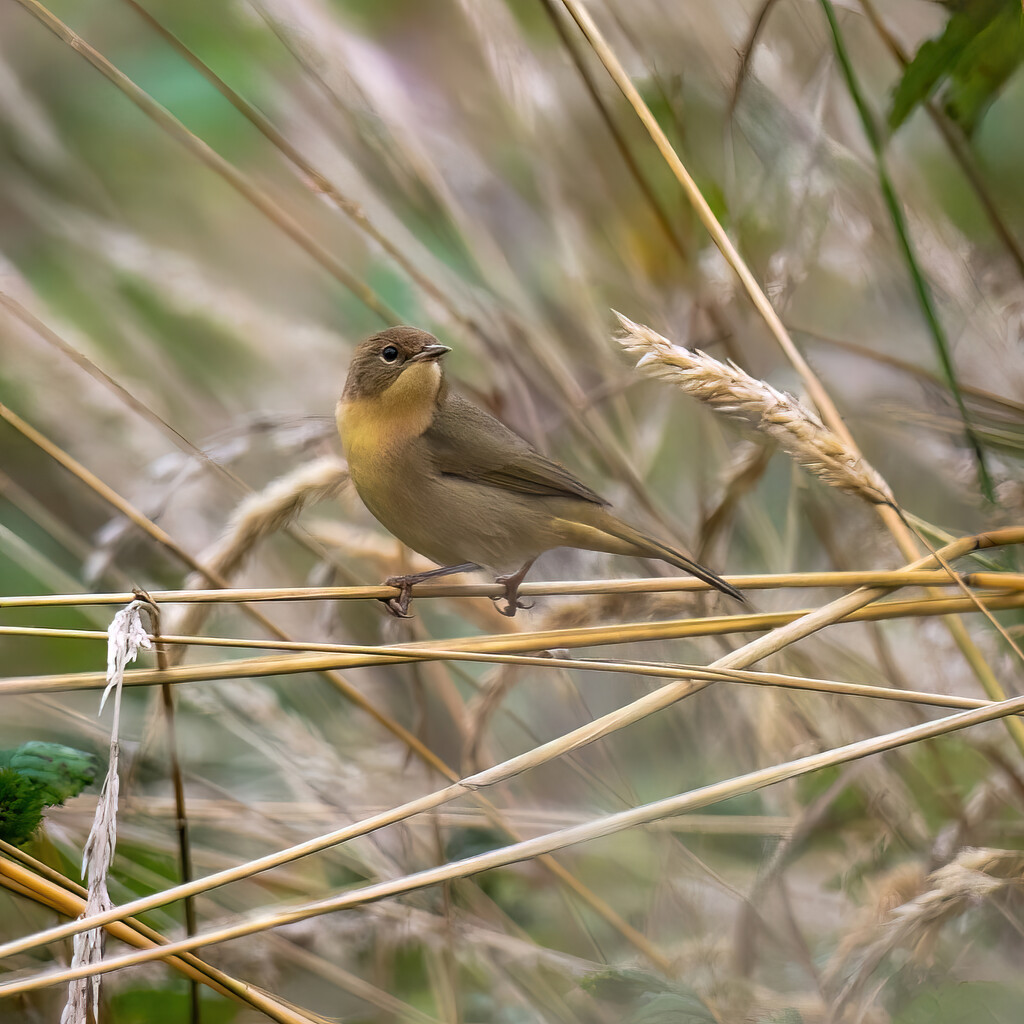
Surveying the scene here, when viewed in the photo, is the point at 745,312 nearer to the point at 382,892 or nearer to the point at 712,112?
the point at 712,112

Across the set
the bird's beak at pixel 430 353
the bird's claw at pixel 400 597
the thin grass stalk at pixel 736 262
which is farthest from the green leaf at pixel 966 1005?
the bird's beak at pixel 430 353

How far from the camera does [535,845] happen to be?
3.70 feet

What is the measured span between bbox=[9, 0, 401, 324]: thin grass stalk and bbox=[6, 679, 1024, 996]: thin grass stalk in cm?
105

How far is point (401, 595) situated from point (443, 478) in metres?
0.24

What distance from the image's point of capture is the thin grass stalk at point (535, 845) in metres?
1.05

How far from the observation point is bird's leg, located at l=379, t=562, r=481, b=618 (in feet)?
5.19

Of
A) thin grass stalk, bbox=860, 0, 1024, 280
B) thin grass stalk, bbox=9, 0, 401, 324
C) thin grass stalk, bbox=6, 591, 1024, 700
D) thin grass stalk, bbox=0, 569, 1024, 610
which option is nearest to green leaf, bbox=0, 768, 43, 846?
thin grass stalk, bbox=6, 591, 1024, 700

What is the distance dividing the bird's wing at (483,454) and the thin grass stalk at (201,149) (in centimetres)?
31

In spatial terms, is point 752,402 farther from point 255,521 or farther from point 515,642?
point 255,521

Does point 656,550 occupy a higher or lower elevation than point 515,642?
higher

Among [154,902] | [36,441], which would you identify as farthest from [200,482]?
[154,902]

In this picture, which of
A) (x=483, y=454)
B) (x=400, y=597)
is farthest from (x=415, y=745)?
(x=483, y=454)

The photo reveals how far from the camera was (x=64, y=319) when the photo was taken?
1.91m

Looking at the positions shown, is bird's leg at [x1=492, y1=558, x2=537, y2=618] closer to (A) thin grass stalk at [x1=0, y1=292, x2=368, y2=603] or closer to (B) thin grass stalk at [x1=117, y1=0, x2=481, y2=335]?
(A) thin grass stalk at [x1=0, y1=292, x2=368, y2=603]
